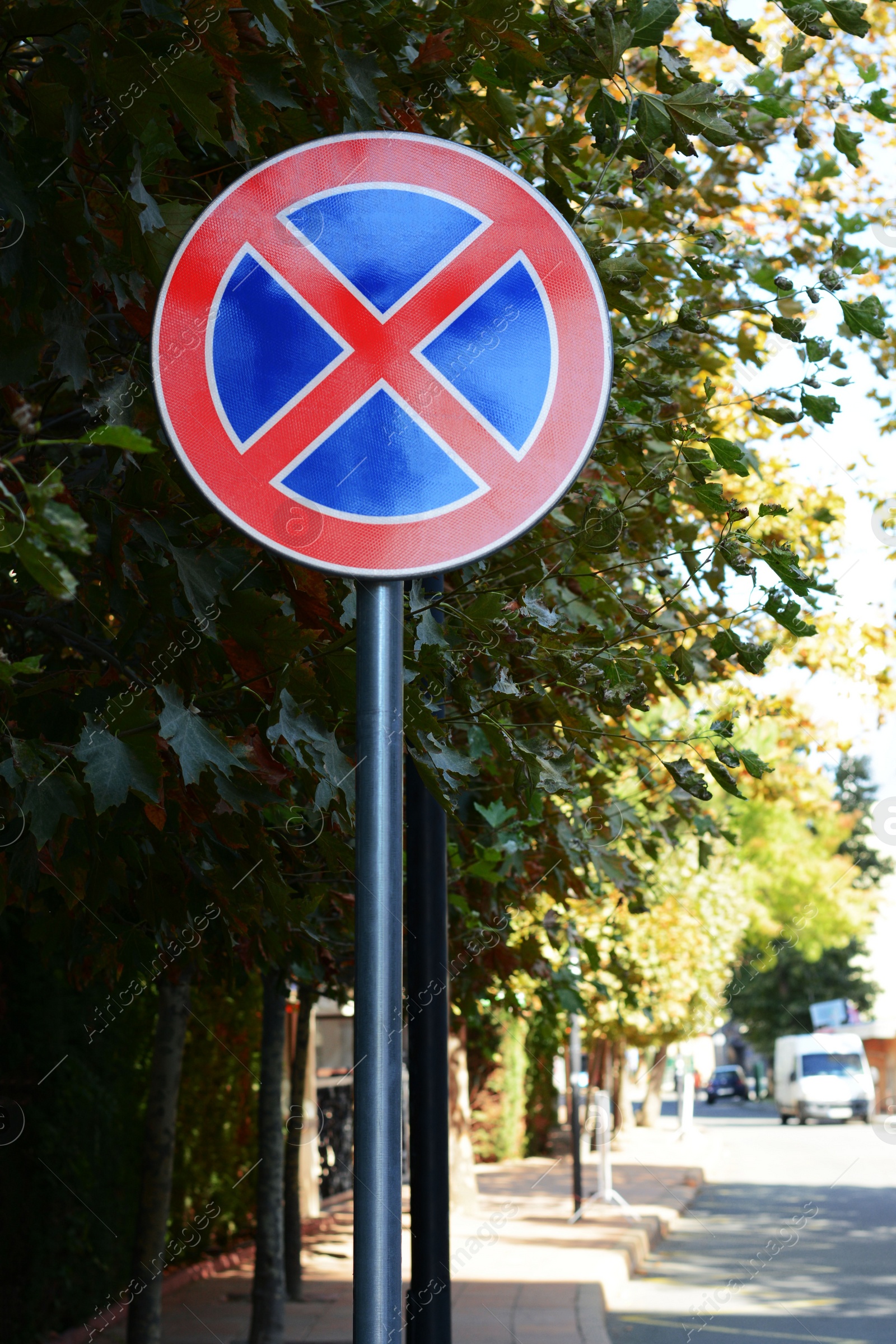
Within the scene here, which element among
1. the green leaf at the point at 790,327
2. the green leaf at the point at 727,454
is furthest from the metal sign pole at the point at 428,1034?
the green leaf at the point at 790,327

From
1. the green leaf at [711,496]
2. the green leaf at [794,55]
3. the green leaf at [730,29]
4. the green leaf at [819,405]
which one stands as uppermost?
the green leaf at [730,29]

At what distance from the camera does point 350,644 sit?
2.76m

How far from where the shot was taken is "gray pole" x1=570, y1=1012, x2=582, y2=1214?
15.3 meters

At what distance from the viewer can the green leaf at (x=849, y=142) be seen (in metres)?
3.59

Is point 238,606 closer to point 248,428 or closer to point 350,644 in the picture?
point 350,644

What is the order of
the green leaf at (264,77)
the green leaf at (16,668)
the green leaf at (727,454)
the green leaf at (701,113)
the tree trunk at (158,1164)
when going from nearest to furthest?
1. the green leaf at (16,668)
2. the green leaf at (264,77)
3. the green leaf at (701,113)
4. the green leaf at (727,454)
5. the tree trunk at (158,1164)

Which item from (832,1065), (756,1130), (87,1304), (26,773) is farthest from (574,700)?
(832,1065)

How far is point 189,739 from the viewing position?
7.75ft

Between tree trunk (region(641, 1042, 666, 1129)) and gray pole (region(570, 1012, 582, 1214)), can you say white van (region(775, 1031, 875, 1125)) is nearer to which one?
tree trunk (region(641, 1042, 666, 1129))

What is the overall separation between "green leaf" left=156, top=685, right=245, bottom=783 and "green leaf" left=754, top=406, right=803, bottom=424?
201 centimetres

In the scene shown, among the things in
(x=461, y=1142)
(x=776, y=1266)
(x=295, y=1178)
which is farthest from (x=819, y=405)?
(x=461, y=1142)

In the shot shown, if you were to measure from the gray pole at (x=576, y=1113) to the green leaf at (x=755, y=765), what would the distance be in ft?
39.7

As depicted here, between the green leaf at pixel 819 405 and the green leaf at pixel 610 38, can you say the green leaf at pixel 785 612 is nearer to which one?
the green leaf at pixel 819 405

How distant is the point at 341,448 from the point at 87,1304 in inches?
316
